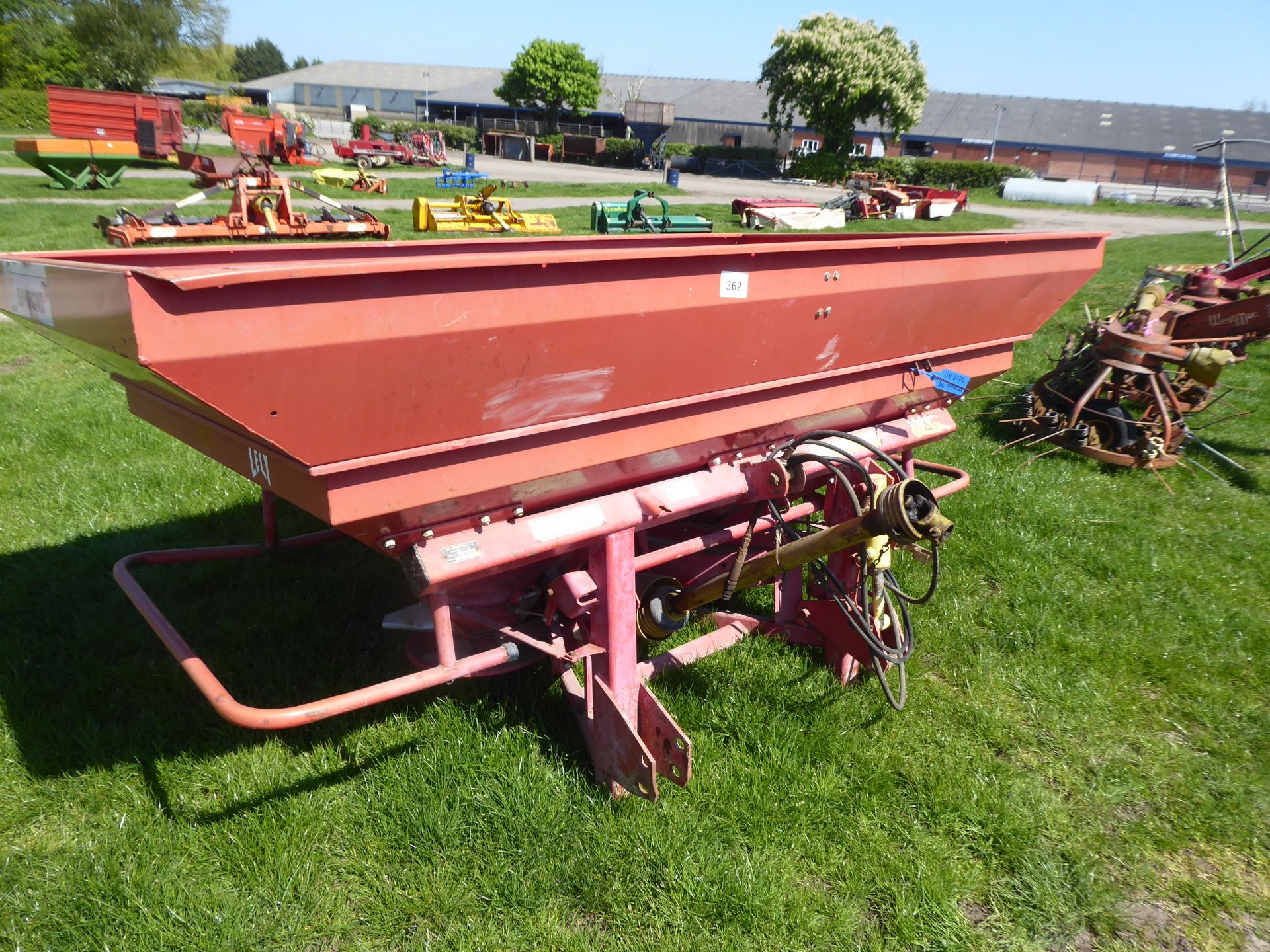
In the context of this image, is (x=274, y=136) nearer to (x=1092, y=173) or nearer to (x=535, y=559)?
(x=535, y=559)

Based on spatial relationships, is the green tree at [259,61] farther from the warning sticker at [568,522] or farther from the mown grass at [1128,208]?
the warning sticker at [568,522]

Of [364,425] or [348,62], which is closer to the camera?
[364,425]

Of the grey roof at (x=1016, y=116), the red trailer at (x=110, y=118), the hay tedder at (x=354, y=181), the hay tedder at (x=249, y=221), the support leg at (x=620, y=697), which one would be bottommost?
the support leg at (x=620, y=697)

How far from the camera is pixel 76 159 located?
1781cm

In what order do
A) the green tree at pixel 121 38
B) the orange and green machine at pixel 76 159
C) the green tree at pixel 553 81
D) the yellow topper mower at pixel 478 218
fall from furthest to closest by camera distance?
the green tree at pixel 553 81 → the green tree at pixel 121 38 → the orange and green machine at pixel 76 159 → the yellow topper mower at pixel 478 218

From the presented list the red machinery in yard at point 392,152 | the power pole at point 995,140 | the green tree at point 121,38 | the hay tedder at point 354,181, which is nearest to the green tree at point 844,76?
the red machinery in yard at point 392,152

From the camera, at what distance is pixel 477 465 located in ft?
7.86

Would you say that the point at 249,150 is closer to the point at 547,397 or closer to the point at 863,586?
the point at 547,397

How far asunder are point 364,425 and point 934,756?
241cm

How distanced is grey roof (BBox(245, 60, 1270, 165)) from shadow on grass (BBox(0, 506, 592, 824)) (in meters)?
57.5

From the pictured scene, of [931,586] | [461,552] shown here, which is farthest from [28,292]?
[931,586]

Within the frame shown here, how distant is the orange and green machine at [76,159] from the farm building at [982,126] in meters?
40.3

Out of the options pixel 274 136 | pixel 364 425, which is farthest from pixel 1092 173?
pixel 364 425

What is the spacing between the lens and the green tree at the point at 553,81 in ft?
177
